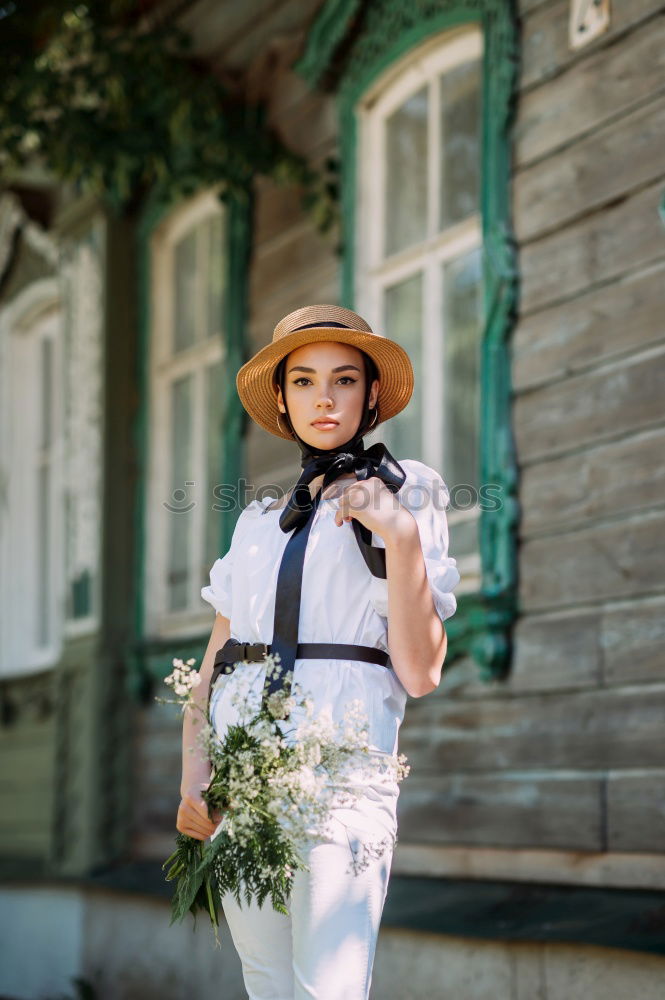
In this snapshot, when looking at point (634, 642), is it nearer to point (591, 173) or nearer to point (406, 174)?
point (591, 173)

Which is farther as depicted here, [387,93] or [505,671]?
[387,93]

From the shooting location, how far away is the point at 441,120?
17.8 ft

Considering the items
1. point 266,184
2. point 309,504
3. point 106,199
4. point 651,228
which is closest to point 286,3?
point 266,184

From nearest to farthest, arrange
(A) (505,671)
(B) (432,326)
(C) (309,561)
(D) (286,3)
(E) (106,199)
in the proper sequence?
(C) (309,561)
(A) (505,671)
(B) (432,326)
(D) (286,3)
(E) (106,199)

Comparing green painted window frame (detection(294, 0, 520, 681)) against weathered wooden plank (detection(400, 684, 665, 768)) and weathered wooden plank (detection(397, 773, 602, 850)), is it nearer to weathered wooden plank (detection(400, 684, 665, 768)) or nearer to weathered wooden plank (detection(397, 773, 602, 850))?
weathered wooden plank (detection(400, 684, 665, 768))

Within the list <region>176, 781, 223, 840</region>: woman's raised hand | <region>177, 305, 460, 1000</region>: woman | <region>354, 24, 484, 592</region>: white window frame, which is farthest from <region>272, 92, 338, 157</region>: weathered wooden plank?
<region>176, 781, 223, 840</region>: woman's raised hand

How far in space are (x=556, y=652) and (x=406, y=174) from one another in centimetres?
214

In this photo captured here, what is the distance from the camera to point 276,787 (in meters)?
2.43

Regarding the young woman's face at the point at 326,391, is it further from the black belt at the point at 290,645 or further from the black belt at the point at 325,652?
the black belt at the point at 325,652

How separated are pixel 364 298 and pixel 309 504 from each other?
120 inches

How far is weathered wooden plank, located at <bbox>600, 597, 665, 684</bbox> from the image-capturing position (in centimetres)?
402

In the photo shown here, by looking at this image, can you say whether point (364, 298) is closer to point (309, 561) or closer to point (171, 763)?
point (171, 763)

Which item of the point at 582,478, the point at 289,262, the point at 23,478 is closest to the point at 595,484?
the point at 582,478

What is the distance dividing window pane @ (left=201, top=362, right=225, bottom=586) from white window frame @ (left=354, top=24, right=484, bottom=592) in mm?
1350
